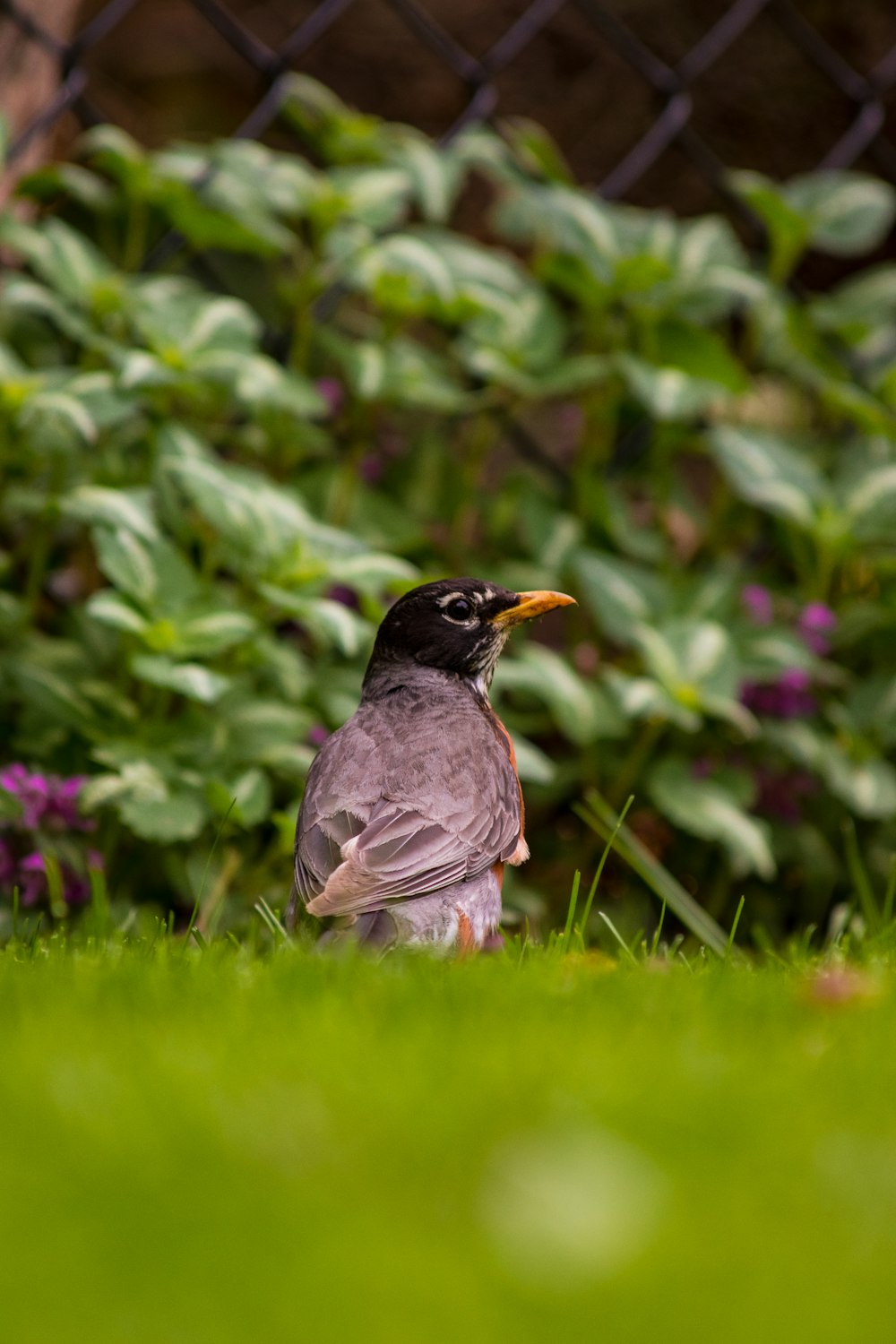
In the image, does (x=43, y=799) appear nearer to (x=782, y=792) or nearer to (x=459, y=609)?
(x=459, y=609)

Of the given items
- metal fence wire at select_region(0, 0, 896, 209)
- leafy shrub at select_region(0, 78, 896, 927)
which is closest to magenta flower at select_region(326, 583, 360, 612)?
leafy shrub at select_region(0, 78, 896, 927)

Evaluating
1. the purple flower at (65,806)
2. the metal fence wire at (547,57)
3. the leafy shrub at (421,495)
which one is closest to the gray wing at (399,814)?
the leafy shrub at (421,495)

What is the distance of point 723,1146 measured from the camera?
1479mm

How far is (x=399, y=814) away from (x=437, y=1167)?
1601mm

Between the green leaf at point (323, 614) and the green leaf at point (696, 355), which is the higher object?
the green leaf at point (696, 355)

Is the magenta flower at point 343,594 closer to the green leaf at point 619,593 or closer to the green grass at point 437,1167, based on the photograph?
the green leaf at point 619,593

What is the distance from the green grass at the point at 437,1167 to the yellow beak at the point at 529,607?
4.56 feet

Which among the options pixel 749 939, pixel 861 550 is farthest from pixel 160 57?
pixel 749 939

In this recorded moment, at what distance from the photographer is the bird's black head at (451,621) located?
346 cm

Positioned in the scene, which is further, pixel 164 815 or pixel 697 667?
pixel 697 667

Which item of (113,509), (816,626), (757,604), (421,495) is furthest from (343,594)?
(816,626)

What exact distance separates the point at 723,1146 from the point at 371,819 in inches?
60.1

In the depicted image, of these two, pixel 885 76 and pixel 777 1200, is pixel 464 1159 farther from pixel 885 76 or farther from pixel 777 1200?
pixel 885 76

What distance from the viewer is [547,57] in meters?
6.68
